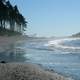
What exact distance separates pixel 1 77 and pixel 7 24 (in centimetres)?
8525

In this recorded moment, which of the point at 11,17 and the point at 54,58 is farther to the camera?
the point at 11,17

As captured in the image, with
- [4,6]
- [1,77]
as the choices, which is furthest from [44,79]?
[4,6]

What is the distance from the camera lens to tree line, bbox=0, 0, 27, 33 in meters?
84.3

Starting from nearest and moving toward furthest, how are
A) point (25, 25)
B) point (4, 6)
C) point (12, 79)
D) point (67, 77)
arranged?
point (12, 79)
point (67, 77)
point (4, 6)
point (25, 25)

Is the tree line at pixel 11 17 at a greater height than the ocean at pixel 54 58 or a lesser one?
greater

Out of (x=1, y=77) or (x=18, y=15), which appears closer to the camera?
(x=1, y=77)

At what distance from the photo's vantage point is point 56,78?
1227cm

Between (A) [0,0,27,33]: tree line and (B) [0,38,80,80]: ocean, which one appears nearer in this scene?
(B) [0,38,80,80]: ocean

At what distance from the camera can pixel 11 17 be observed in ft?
319

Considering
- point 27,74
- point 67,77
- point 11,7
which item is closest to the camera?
point 27,74

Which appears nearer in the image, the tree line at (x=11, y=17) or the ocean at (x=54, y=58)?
the ocean at (x=54, y=58)

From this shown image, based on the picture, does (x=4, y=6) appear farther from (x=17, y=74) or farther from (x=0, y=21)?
(x=17, y=74)

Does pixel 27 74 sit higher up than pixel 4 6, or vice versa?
pixel 4 6

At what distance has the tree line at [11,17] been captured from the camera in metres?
84.3
